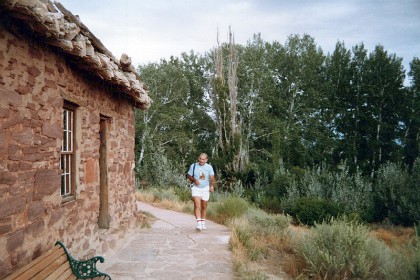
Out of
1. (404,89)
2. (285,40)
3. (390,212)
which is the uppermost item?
(285,40)

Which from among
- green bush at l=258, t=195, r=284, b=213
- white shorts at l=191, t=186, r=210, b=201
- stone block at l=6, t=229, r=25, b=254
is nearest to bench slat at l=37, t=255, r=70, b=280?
stone block at l=6, t=229, r=25, b=254

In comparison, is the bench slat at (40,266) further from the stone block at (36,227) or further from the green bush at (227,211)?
the green bush at (227,211)

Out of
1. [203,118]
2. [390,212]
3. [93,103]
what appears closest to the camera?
[93,103]

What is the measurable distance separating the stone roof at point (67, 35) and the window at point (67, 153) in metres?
0.71

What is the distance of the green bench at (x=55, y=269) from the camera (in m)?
3.11

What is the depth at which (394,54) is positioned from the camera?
965 inches

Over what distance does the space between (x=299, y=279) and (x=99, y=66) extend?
4162 millimetres

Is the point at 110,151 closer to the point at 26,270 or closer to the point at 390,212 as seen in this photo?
the point at 26,270

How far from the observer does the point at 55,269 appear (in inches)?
139

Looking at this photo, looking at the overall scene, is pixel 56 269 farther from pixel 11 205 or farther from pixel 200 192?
pixel 200 192

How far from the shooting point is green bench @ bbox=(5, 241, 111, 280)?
10.2 feet

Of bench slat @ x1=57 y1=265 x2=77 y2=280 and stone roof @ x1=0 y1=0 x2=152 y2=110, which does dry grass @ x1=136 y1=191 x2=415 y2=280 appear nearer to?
bench slat @ x1=57 y1=265 x2=77 y2=280

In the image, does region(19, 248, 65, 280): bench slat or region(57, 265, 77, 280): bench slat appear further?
region(57, 265, 77, 280): bench slat

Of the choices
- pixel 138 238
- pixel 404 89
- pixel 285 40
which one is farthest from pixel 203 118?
pixel 138 238
